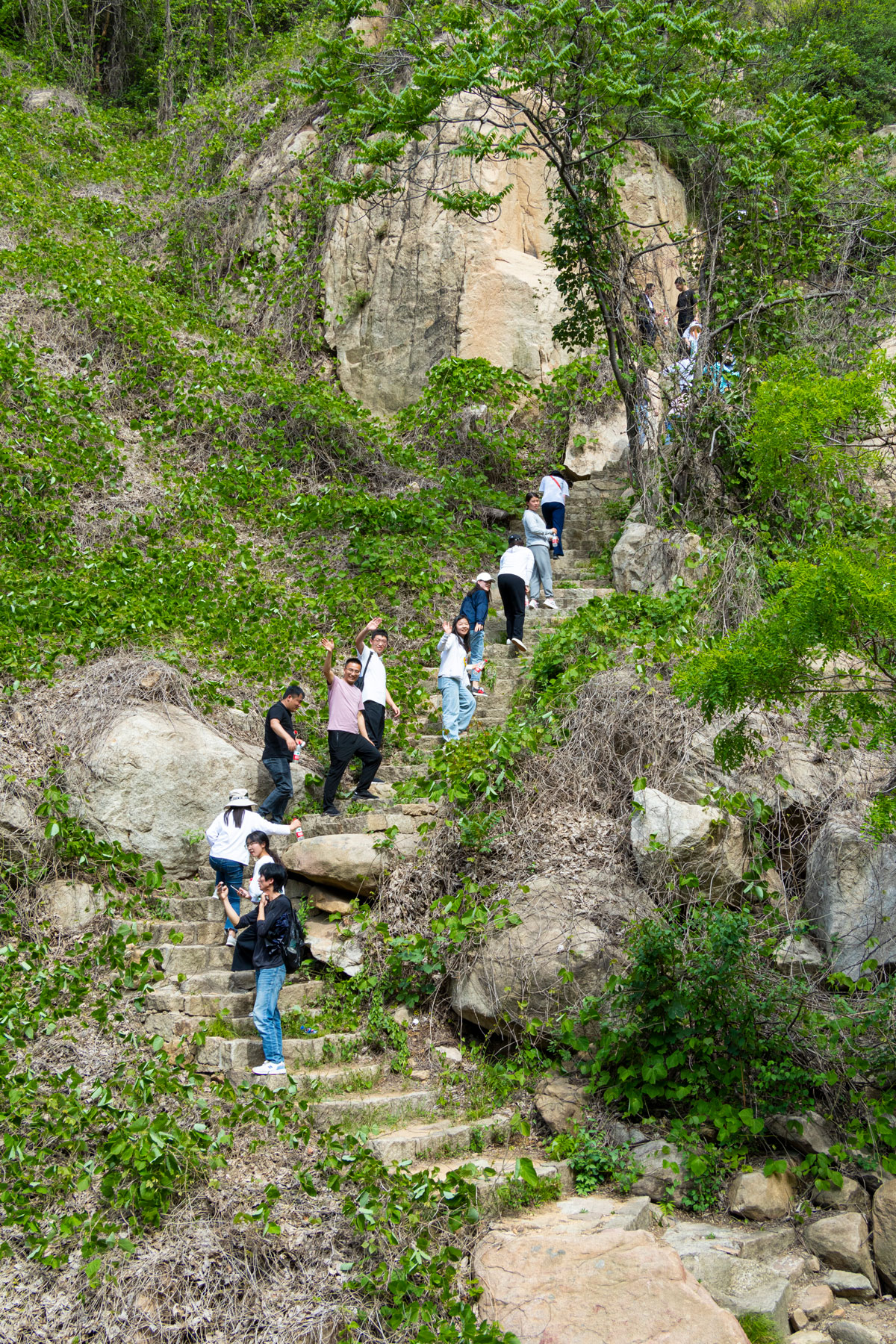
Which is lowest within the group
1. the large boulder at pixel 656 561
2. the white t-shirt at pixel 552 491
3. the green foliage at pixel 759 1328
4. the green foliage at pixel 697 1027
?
the green foliage at pixel 759 1328

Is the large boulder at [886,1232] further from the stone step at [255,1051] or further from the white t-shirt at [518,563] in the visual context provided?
the white t-shirt at [518,563]

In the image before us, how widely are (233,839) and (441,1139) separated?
2675 mm

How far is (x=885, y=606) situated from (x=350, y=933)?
13.8 feet

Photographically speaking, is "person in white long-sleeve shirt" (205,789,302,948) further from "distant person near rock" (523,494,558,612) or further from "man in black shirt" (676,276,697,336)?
"man in black shirt" (676,276,697,336)

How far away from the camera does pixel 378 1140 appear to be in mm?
5285

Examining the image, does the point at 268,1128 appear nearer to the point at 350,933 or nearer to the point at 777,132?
the point at 350,933

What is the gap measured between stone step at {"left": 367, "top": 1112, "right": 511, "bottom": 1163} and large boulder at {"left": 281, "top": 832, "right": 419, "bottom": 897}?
186 cm

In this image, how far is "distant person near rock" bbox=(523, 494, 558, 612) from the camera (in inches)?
432

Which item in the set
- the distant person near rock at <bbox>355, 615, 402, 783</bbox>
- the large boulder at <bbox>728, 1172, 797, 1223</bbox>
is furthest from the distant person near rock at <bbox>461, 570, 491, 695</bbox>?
the large boulder at <bbox>728, 1172, 797, 1223</bbox>

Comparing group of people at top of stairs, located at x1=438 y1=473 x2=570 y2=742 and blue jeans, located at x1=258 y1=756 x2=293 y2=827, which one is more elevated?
group of people at top of stairs, located at x1=438 y1=473 x2=570 y2=742

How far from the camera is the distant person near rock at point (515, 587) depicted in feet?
33.1

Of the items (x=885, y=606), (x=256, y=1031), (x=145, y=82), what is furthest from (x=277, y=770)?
(x=145, y=82)

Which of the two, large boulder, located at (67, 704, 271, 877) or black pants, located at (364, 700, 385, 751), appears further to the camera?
black pants, located at (364, 700, 385, 751)

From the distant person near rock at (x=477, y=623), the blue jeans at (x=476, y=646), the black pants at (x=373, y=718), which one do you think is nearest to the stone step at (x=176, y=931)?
the black pants at (x=373, y=718)
